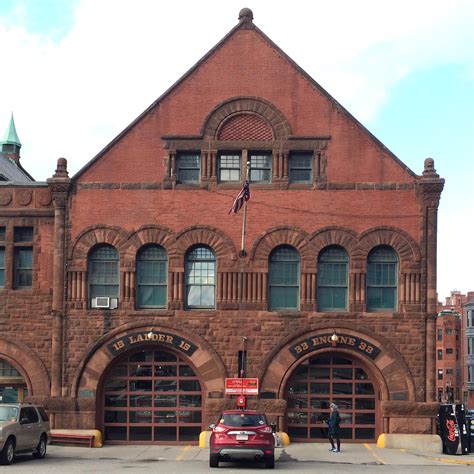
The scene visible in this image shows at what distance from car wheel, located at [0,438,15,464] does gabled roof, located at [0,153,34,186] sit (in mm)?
18091

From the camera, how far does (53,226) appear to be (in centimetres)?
3428

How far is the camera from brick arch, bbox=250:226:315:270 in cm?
3331

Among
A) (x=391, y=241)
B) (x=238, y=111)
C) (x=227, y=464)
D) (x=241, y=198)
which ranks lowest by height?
(x=227, y=464)

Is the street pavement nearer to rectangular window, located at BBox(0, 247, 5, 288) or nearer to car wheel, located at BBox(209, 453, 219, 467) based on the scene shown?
car wheel, located at BBox(209, 453, 219, 467)

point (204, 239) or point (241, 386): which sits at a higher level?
point (204, 239)

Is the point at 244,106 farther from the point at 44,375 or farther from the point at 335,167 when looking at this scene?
the point at 44,375

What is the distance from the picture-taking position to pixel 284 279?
33.6 m

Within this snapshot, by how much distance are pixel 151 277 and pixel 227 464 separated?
28.6 ft

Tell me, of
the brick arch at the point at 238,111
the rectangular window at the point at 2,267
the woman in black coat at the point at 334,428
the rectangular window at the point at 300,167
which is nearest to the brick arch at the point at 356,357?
the woman in black coat at the point at 334,428

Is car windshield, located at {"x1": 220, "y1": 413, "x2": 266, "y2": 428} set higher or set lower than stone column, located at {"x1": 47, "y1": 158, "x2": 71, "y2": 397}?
lower

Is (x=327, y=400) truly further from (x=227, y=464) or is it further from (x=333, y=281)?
(x=227, y=464)

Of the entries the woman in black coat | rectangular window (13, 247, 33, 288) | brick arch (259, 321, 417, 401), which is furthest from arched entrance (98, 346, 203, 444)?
the woman in black coat

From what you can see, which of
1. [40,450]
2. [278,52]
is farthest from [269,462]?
[278,52]

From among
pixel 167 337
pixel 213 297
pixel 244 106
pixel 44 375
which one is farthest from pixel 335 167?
pixel 44 375
